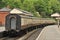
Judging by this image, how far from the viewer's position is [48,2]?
97438mm

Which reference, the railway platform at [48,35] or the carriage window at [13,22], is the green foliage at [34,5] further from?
the carriage window at [13,22]

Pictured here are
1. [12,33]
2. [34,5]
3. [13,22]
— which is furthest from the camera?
[34,5]

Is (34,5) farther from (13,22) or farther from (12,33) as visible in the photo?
(12,33)

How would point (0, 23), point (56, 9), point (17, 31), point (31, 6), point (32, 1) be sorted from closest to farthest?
point (17, 31) < point (0, 23) < point (31, 6) < point (32, 1) < point (56, 9)

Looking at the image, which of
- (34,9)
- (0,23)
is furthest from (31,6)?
(0,23)

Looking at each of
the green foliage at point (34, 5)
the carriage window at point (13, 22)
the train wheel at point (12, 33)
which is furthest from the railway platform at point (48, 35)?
the green foliage at point (34, 5)

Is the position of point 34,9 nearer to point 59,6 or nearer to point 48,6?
point 48,6

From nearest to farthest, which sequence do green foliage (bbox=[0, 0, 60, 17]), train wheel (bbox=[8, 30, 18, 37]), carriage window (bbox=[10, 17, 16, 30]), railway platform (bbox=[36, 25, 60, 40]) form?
→ railway platform (bbox=[36, 25, 60, 40]) → train wheel (bbox=[8, 30, 18, 37]) → carriage window (bbox=[10, 17, 16, 30]) → green foliage (bbox=[0, 0, 60, 17])

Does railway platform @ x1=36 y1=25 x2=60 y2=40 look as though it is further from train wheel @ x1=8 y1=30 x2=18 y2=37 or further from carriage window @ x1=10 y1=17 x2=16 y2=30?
carriage window @ x1=10 y1=17 x2=16 y2=30

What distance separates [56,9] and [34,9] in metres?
16.0

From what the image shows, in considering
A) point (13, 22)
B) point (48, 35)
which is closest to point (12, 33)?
point (13, 22)

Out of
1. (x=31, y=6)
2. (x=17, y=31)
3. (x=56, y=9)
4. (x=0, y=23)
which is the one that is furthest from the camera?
(x=56, y=9)

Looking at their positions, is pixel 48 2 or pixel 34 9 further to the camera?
pixel 48 2

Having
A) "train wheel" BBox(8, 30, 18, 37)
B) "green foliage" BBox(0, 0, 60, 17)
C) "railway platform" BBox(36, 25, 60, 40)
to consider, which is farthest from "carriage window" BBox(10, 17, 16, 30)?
"green foliage" BBox(0, 0, 60, 17)
